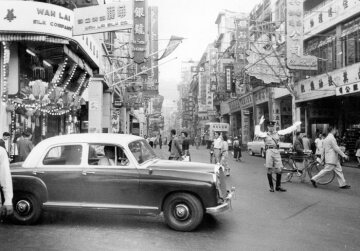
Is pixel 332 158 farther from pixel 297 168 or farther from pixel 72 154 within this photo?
pixel 72 154

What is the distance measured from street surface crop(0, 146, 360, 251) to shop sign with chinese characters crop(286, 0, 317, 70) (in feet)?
48.0

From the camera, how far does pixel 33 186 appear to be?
6.90 meters

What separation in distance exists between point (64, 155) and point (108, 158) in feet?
2.60

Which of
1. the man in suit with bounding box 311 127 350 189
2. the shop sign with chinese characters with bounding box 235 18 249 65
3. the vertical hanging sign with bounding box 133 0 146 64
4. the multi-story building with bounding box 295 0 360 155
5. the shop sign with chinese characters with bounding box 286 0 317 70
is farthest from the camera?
the shop sign with chinese characters with bounding box 235 18 249 65

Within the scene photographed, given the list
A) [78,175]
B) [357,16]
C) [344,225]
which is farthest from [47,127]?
[357,16]

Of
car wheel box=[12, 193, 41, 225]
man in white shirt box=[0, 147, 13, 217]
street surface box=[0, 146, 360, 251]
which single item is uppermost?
man in white shirt box=[0, 147, 13, 217]

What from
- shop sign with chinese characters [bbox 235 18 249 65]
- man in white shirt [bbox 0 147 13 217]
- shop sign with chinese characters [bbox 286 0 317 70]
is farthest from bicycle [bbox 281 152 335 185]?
shop sign with chinese characters [bbox 235 18 249 65]

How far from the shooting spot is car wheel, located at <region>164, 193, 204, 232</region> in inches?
255

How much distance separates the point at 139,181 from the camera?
22.0ft

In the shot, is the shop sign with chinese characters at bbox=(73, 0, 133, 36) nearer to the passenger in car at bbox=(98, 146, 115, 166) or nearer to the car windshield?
the car windshield

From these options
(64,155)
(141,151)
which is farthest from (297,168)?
(64,155)

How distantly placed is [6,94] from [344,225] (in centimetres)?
1130

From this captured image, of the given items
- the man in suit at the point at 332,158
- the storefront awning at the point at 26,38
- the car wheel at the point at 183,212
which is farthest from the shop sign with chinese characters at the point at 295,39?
the car wheel at the point at 183,212

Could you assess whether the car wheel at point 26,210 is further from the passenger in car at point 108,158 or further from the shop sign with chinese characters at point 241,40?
the shop sign with chinese characters at point 241,40
